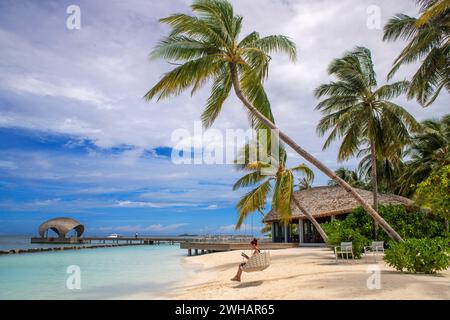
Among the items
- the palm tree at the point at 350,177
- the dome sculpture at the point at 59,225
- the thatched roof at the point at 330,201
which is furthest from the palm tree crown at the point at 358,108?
the dome sculpture at the point at 59,225

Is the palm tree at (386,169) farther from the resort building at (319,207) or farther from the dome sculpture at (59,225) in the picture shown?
the dome sculpture at (59,225)

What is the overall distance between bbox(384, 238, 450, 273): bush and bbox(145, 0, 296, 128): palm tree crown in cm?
547

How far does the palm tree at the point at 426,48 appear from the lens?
511 inches

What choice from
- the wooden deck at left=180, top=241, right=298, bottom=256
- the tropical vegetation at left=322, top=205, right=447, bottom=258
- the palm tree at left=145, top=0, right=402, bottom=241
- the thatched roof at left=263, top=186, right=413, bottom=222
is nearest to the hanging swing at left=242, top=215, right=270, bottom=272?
the palm tree at left=145, top=0, right=402, bottom=241

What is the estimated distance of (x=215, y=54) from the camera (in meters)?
12.0

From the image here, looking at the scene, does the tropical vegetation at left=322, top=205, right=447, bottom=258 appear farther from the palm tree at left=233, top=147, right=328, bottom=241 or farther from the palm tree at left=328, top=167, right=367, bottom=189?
the palm tree at left=328, top=167, right=367, bottom=189

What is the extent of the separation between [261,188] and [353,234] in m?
4.86

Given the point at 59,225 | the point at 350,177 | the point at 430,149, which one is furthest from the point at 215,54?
the point at 59,225

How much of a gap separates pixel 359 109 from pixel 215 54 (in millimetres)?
10495

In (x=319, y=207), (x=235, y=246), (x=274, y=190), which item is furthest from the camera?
(x=235, y=246)

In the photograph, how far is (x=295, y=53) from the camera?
12586 mm

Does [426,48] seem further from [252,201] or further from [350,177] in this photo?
[350,177]
